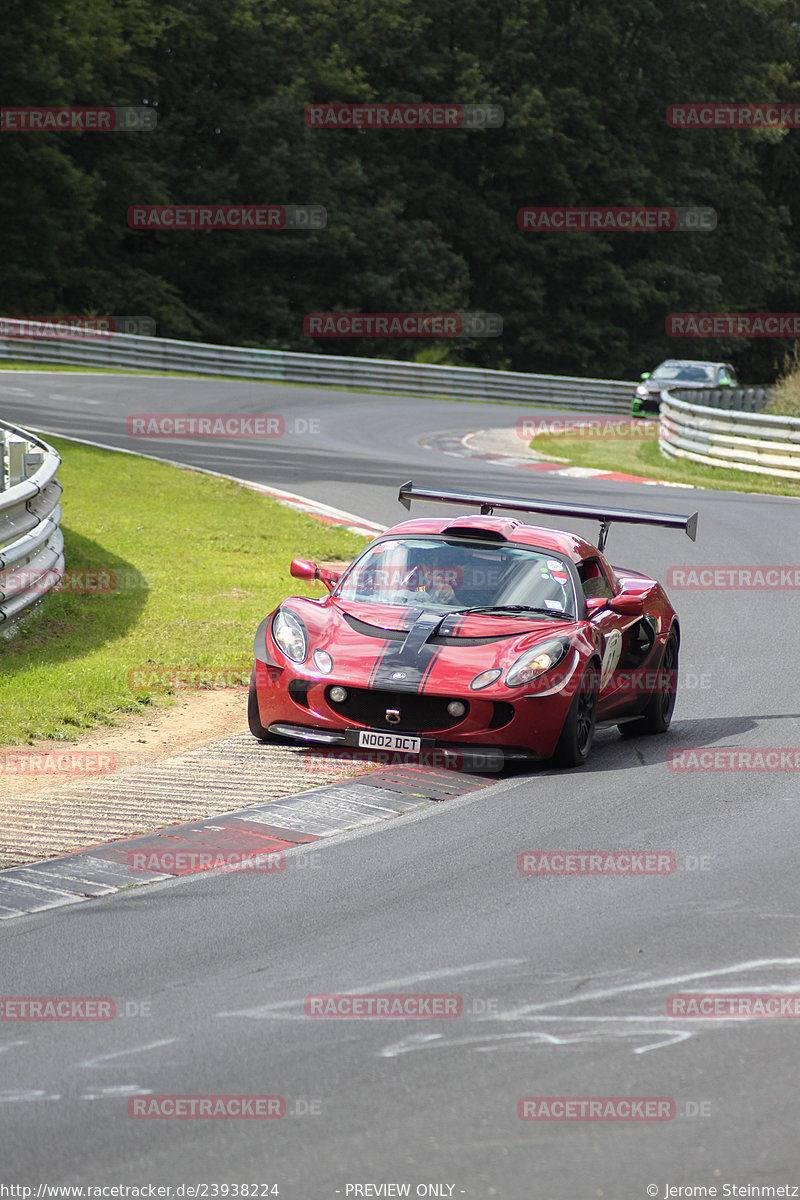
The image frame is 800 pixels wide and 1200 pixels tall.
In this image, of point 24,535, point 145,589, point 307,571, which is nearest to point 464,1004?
point 307,571

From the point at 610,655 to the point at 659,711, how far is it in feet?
2.08

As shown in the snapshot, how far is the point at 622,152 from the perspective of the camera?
2392 inches

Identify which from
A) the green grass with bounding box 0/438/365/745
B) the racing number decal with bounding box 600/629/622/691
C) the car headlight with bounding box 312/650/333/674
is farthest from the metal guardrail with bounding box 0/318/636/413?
the car headlight with bounding box 312/650/333/674

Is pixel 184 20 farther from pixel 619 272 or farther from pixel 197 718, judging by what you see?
pixel 197 718

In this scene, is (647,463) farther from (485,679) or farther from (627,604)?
(485,679)

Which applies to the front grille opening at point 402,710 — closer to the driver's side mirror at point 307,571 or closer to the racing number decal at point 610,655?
the racing number decal at point 610,655

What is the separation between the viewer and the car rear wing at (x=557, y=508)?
9.94 meters

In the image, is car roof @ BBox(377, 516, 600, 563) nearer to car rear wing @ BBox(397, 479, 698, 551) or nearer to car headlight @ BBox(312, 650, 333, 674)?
car rear wing @ BBox(397, 479, 698, 551)

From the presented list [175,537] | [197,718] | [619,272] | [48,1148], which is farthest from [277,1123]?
[619,272]

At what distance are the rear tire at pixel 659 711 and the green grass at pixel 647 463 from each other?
A: 15011 mm

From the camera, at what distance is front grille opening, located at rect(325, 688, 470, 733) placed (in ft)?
28.2

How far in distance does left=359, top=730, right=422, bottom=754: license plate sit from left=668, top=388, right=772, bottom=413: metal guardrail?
78.8 ft

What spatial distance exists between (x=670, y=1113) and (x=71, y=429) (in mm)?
23202

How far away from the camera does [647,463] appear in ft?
94.2
